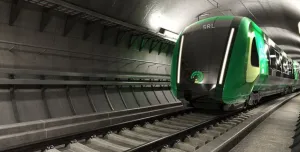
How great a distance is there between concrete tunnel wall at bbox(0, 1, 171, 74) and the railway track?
3.70 m

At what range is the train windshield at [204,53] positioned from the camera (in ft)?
20.7

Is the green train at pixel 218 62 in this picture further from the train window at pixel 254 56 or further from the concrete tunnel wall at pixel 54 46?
the concrete tunnel wall at pixel 54 46

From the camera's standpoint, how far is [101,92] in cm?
959

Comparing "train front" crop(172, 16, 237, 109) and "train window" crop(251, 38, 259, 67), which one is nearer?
"train front" crop(172, 16, 237, 109)

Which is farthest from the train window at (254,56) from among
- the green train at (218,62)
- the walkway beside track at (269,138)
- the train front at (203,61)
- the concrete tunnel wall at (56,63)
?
the concrete tunnel wall at (56,63)

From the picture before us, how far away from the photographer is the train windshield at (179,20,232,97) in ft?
20.7

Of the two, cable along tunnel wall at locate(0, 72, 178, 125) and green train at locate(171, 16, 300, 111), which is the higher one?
green train at locate(171, 16, 300, 111)

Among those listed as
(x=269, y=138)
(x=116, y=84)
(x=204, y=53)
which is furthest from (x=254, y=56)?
(x=116, y=84)

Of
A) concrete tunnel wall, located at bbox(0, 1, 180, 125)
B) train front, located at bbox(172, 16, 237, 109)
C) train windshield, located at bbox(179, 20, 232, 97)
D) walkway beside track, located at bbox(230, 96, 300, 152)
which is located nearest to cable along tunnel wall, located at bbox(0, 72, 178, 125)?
concrete tunnel wall, located at bbox(0, 1, 180, 125)

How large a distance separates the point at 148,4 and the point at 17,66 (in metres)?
6.14

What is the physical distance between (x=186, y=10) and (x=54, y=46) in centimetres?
758

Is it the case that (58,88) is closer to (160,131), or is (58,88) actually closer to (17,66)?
(17,66)

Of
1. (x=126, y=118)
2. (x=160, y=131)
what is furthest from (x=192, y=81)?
(x=126, y=118)

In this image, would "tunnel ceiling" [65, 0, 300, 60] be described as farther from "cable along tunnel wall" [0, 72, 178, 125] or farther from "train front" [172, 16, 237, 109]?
"train front" [172, 16, 237, 109]
